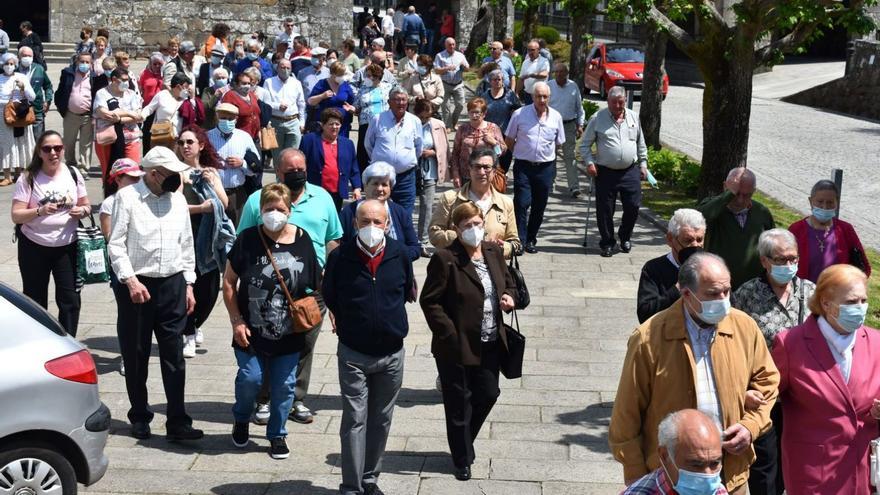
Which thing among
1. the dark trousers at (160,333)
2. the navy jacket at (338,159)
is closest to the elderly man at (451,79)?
the navy jacket at (338,159)

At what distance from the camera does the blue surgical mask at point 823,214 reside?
8.24 meters

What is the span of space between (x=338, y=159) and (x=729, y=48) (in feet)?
18.6

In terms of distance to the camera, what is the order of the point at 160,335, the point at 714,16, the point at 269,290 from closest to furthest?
1. the point at 269,290
2. the point at 160,335
3. the point at 714,16

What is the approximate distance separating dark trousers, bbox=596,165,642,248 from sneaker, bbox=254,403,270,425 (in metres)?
6.17

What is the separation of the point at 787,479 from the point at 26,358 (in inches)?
144

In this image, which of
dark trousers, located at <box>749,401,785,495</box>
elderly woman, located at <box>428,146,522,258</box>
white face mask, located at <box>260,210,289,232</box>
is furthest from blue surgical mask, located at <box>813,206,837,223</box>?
white face mask, located at <box>260,210,289,232</box>

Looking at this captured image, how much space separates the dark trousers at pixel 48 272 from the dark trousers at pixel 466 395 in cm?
310

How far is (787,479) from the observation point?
627 centimetres

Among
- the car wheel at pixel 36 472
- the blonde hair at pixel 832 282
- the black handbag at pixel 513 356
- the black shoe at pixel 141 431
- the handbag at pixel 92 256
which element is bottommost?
the black shoe at pixel 141 431

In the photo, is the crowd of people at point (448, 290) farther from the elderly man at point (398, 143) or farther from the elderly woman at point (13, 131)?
the elderly woman at point (13, 131)

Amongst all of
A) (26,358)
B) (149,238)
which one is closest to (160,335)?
(149,238)

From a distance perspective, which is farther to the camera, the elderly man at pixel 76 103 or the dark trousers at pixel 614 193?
the elderly man at pixel 76 103

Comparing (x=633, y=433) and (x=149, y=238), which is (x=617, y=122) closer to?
(x=149, y=238)

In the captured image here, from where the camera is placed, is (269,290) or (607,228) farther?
(607,228)
